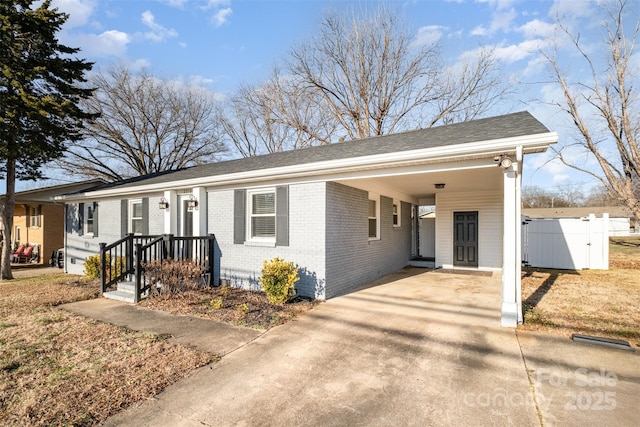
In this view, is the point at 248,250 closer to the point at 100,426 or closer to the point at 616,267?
the point at 100,426

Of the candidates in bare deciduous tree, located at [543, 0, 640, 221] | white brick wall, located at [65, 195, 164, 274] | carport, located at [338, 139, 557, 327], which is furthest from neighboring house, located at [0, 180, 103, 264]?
bare deciduous tree, located at [543, 0, 640, 221]

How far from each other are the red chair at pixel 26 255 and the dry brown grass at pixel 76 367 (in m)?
13.8

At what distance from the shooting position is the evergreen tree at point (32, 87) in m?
9.12

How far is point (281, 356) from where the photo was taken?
3.95 metres

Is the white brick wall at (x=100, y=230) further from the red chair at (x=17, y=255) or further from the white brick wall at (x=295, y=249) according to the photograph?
the red chair at (x=17, y=255)

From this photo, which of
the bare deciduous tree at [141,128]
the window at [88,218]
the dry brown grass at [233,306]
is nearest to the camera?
the dry brown grass at [233,306]

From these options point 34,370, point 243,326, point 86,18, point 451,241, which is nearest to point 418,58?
point 451,241

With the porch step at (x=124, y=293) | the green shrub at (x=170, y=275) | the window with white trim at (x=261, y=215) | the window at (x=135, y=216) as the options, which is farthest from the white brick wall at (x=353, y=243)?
the window at (x=135, y=216)

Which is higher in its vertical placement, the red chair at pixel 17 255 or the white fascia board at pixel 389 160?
the white fascia board at pixel 389 160

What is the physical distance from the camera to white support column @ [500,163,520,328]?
4.79m

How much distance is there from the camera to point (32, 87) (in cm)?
992

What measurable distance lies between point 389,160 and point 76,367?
5342 mm

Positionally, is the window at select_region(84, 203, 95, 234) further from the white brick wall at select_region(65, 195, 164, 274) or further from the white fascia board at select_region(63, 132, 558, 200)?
the white fascia board at select_region(63, 132, 558, 200)

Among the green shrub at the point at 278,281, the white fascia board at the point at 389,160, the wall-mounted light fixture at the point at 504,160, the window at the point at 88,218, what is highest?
the white fascia board at the point at 389,160
